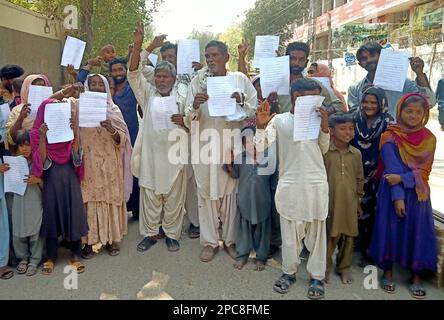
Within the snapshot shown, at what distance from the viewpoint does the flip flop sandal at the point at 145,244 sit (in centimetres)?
390

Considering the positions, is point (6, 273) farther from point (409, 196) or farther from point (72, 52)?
point (409, 196)

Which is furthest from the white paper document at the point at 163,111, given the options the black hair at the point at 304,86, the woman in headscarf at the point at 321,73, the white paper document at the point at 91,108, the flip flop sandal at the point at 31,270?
the flip flop sandal at the point at 31,270

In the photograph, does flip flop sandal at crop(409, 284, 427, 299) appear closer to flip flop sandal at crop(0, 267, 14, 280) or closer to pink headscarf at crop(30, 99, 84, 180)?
pink headscarf at crop(30, 99, 84, 180)

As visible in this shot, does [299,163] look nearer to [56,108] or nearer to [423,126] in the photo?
[423,126]

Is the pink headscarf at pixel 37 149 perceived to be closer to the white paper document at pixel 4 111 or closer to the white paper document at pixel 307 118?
the white paper document at pixel 4 111

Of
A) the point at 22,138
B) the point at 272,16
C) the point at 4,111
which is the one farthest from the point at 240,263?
the point at 272,16

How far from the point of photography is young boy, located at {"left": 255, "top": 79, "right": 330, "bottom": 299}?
119 inches

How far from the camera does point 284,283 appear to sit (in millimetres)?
3172

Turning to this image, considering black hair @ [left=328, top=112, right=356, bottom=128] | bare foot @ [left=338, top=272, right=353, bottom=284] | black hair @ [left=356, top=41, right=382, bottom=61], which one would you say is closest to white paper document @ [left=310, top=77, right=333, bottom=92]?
black hair @ [left=356, top=41, right=382, bottom=61]

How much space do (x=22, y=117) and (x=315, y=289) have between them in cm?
273

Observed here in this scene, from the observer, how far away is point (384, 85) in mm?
3502

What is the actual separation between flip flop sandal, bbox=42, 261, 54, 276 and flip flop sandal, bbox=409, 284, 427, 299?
2965mm

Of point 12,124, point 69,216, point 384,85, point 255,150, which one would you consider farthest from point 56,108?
point 384,85
